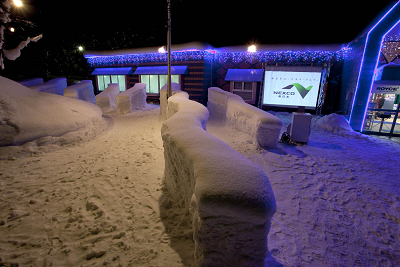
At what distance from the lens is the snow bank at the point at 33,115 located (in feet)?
17.2

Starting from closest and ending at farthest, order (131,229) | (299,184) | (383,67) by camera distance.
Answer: (131,229) → (299,184) → (383,67)

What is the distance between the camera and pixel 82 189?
148 inches

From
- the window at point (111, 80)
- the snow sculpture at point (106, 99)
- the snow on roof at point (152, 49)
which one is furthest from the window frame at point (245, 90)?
the window at point (111, 80)

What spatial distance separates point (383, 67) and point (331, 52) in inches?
150

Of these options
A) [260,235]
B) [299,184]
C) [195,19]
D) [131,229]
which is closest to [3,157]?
[131,229]

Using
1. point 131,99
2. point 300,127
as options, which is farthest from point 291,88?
point 131,99

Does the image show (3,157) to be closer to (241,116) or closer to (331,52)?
(241,116)

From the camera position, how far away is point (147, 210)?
10.8ft

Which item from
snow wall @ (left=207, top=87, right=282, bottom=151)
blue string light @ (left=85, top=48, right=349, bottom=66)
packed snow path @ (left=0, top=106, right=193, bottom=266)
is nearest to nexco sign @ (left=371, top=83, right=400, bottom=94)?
blue string light @ (left=85, top=48, right=349, bottom=66)

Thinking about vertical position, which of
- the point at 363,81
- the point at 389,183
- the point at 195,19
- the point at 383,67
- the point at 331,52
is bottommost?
the point at 389,183

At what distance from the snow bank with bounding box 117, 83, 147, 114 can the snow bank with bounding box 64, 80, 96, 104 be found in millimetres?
2275

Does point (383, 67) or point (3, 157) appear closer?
point (3, 157)

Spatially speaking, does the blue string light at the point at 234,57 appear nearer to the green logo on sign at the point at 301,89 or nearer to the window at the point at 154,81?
the window at the point at 154,81

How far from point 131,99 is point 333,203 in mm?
10949
